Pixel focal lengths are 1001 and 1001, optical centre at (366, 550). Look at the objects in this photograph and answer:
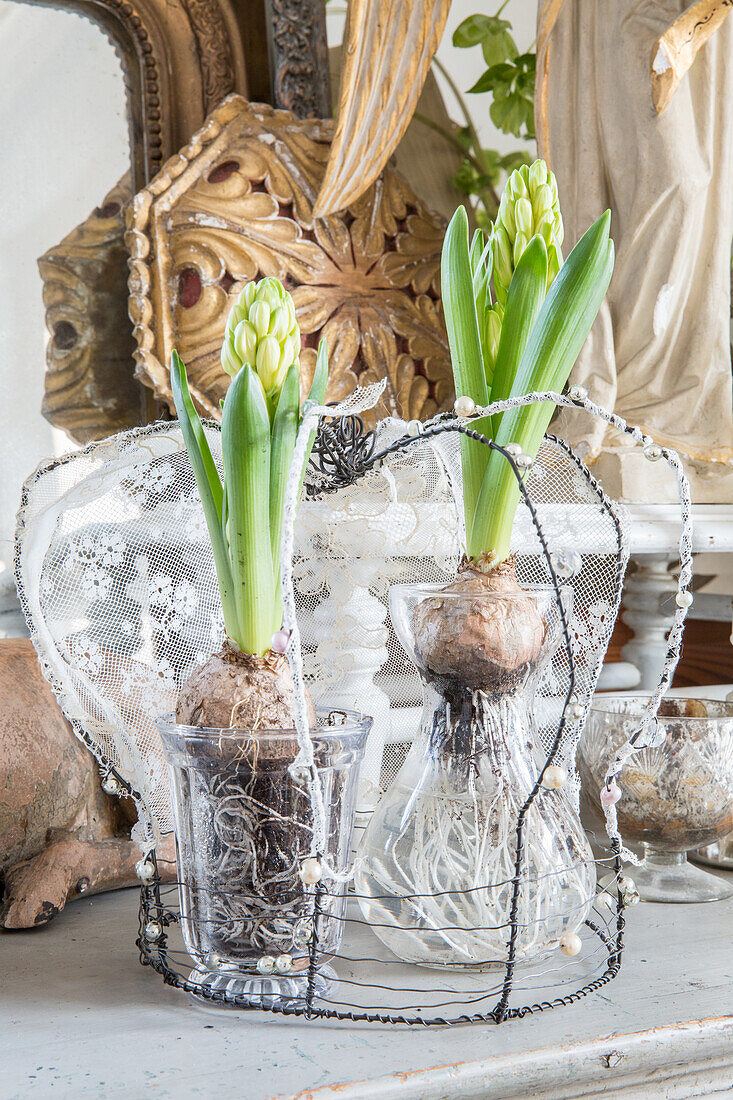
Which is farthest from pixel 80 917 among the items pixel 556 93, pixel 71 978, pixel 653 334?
pixel 556 93

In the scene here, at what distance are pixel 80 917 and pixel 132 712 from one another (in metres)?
0.11

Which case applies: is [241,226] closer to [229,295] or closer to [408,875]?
[229,295]

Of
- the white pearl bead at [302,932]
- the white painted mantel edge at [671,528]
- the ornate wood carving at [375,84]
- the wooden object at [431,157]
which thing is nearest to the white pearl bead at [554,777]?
the white pearl bead at [302,932]

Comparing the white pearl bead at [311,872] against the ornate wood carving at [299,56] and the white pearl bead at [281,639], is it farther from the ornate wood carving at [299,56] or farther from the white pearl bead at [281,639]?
the ornate wood carving at [299,56]

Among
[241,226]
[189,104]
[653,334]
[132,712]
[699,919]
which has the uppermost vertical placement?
[189,104]

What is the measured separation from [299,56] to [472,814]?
0.70 meters

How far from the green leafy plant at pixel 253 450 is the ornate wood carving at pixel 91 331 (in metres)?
0.43

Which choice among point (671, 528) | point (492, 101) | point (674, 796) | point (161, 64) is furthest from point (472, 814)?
point (492, 101)

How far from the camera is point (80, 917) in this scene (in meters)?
0.51

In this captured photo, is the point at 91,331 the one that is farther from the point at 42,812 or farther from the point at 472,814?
the point at 472,814

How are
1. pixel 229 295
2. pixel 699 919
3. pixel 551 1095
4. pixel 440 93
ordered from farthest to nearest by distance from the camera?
pixel 440 93 → pixel 229 295 → pixel 699 919 → pixel 551 1095

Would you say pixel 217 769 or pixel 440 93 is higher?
pixel 440 93

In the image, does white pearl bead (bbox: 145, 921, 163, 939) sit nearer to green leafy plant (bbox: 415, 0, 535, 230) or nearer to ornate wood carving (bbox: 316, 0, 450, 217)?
ornate wood carving (bbox: 316, 0, 450, 217)

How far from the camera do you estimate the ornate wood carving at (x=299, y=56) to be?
856mm
